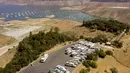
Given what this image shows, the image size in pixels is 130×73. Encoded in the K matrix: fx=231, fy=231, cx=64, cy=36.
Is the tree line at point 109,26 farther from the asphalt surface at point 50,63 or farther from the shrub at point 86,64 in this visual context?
the shrub at point 86,64

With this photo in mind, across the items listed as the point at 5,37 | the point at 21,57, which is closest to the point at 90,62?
the point at 21,57

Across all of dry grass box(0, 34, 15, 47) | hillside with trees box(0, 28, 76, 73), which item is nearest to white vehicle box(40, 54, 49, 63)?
hillside with trees box(0, 28, 76, 73)

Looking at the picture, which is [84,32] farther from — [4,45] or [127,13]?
[127,13]

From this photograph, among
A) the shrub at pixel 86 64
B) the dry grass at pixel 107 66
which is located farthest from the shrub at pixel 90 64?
the dry grass at pixel 107 66

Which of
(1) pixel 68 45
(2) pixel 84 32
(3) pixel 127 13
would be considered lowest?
(3) pixel 127 13

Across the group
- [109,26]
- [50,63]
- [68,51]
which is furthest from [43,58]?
[109,26]

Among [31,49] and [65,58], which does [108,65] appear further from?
[31,49]
